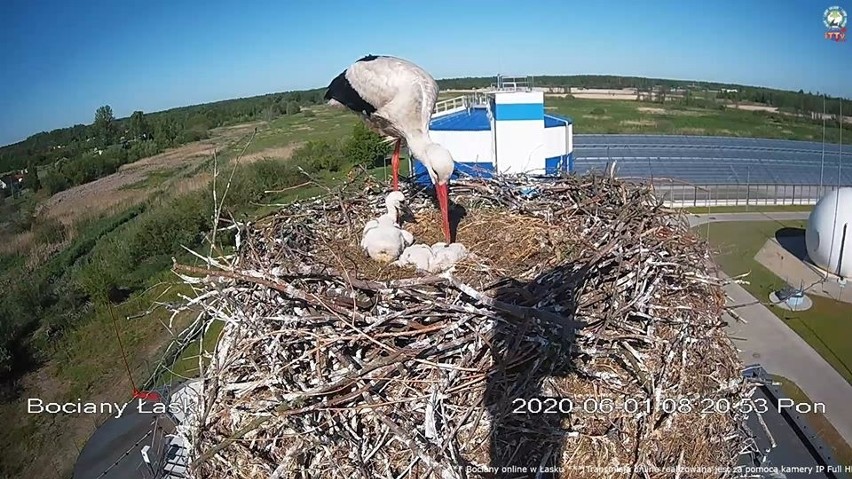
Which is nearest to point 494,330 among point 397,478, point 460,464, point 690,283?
point 460,464

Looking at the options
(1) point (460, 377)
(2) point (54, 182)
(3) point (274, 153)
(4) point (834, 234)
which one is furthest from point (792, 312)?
(2) point (54, 182)

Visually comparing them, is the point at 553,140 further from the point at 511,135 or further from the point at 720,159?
the point at 720,159

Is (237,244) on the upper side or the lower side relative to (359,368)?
upper

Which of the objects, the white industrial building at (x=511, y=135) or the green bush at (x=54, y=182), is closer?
the green bush at (x=54, y=182)

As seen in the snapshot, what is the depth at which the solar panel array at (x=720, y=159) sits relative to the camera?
56.2 feet

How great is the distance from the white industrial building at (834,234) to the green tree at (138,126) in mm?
13865

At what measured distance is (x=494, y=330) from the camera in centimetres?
215

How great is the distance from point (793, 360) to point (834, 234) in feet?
13.6

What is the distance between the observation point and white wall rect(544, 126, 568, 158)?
1235 centimetres

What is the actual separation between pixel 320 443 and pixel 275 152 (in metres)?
13.4

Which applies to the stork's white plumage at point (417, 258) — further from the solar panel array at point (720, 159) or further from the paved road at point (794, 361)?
the solar panel array at point (720, 159)

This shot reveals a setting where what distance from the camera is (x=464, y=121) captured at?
43.7 feet

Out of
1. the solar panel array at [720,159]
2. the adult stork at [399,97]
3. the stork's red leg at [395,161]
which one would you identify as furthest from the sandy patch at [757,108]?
the adult stork at [399,97]

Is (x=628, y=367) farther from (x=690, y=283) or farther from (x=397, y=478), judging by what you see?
(x=397, y=478)
